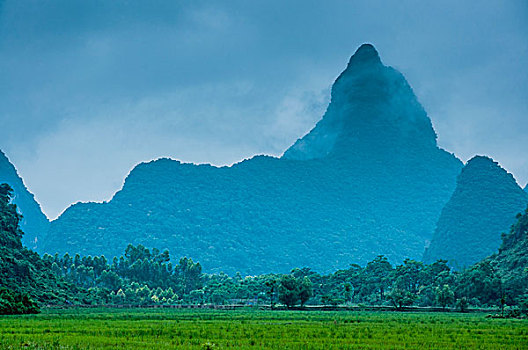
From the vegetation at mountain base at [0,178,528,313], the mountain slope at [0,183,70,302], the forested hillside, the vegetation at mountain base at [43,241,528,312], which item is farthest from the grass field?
the mountain slope at [0,183,70,302]

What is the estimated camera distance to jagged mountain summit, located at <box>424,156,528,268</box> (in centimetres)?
15288

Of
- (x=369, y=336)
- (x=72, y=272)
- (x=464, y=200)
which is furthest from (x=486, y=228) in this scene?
(x=369, y=336)

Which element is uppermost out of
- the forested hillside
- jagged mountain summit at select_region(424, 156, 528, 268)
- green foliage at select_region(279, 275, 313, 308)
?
jagged mountain summit at select_region(424, 156, 528, 268)

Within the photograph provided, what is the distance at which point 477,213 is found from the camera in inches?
6452

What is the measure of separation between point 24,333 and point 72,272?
8066cm

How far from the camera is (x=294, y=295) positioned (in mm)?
76625

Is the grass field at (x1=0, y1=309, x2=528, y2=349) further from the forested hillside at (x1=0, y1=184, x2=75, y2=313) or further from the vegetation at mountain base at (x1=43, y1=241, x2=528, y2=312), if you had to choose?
the forested hillside at (x1=0, y1=184, x2=75, y2=313)

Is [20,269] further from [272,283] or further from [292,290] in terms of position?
[292,290]

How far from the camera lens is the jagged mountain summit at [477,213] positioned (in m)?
153

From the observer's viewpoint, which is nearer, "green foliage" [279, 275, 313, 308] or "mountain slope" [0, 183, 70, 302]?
"mountain slope" [0, 183, 70, 302]

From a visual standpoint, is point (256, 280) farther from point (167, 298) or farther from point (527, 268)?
point (527, 268)

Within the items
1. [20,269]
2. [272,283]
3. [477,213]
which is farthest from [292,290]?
[477,213]

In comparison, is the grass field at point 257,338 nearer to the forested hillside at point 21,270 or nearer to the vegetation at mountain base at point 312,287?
the vegetation at mountain base at point 312,287

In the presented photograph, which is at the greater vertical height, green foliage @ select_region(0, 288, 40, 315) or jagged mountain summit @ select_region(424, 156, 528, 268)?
jagged mountain summit @ select_region(424, 156, 528, 268)
